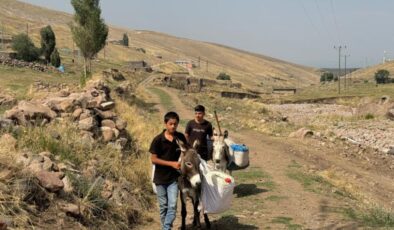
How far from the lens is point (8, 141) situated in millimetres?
9203

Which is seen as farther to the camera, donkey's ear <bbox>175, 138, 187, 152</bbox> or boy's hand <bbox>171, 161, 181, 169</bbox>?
donkey's ear <bbox>175, 138, 187, 152</bbox>

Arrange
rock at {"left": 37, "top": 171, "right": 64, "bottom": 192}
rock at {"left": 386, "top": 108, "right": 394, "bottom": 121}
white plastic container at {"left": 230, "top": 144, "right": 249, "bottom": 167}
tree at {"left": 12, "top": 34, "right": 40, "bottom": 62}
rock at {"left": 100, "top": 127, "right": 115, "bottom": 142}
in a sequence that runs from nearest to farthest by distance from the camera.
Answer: rock at {"left": 37, "top": 171, "right": 64, "bottom": 192}
white plastic container at {"left": 230, "top": 144, "right": 249, "bottom": 167}
rock at {"left": 100, "top": 127, "right": 115, "bottom": 142}
rock at {"left": 386, "top": 108, "right": 394, "bottom": 121}
tree at {"left": 12, "top": 34, "right": 40, "bottom": 62}

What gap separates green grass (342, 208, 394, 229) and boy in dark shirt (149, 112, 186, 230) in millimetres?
4005

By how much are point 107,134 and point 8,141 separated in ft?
13.2

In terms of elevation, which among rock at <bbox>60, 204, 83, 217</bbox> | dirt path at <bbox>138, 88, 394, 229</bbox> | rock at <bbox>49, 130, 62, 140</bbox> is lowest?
dirt path at <bbox>138, 88, 394, 229</bbox>

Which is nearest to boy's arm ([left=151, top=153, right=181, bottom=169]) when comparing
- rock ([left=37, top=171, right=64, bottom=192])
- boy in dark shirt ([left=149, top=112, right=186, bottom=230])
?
boy in dark shirt ([left=149, top=112, right=186, bottom=230])

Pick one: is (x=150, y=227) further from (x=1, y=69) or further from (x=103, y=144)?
(x=1, y=69)

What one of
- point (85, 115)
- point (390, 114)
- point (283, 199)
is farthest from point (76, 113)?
point (390, 114)

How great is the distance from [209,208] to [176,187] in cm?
69

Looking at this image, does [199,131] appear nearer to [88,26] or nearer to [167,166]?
[167,166]

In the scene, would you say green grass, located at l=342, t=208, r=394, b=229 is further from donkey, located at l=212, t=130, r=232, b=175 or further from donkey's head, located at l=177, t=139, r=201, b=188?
donkey's head, located at l=177, t=139, r=201, b=188

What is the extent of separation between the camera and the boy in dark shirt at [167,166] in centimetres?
762

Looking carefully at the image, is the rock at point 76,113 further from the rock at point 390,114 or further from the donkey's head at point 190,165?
the rock at point 390,114

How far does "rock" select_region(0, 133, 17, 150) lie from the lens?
29.0 ft
